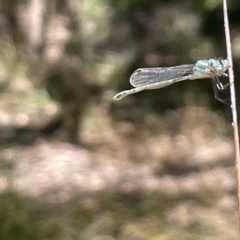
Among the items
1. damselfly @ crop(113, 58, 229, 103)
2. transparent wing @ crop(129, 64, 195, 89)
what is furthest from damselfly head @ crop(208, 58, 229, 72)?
transparent wing @ crop(129, 64, 195, 89)

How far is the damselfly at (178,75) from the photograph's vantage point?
0.63 meters

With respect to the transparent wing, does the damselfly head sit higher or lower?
higher

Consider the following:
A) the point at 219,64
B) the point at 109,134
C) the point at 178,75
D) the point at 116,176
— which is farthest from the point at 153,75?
the point at 109,134

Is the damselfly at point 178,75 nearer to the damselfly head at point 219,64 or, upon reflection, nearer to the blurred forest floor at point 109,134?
the damselfly head at point 219,64

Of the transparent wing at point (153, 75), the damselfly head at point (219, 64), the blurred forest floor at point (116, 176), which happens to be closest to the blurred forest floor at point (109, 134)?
the blurred forest floor at point (116, 176)

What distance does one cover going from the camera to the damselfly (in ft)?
2.05

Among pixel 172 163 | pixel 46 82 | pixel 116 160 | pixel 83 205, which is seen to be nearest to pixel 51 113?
pixel 46 82

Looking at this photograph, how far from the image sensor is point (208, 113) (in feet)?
9.86

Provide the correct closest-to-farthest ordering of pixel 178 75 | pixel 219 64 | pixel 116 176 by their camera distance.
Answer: pixel 219 64, pixel 178 75, pixel 116 176

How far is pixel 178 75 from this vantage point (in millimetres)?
746

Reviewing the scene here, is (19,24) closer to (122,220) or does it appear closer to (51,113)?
(51,113)

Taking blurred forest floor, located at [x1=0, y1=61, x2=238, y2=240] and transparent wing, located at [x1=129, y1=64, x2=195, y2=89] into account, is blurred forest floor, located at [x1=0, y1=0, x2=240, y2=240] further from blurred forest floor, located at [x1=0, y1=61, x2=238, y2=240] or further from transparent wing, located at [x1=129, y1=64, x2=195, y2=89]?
transparent wing, located at [x1=129, y1=64, x2=195, y2=89]

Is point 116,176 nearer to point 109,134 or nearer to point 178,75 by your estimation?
point 109,134

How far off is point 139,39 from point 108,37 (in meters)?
0.47
